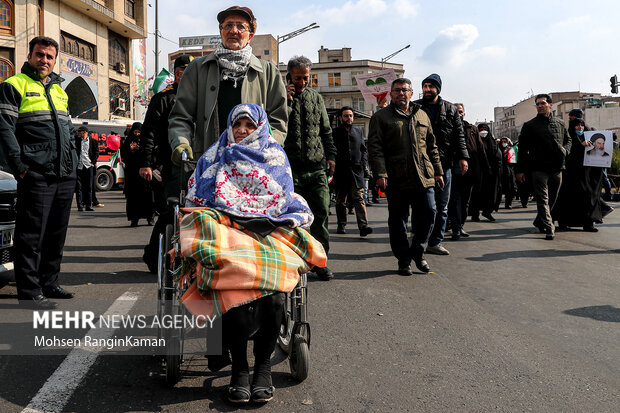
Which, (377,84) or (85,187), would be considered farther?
(377,84)

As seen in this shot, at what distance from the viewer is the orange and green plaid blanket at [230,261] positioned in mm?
2814

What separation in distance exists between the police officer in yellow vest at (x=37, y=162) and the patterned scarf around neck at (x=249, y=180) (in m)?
2.11

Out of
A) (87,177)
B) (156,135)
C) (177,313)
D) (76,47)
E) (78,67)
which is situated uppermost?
(76,47)

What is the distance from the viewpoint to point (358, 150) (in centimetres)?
1070

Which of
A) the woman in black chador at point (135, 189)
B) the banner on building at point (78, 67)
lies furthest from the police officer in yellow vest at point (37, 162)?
the banner on building at point (78, 67)

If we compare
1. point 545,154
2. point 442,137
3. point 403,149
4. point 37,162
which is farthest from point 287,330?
point 545,154

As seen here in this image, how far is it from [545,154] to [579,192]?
168 cm

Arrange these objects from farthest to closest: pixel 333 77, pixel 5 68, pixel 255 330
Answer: pixel 333 77
pixel 5 68
pixel 255 330

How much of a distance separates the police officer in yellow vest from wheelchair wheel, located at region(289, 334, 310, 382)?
255 cm

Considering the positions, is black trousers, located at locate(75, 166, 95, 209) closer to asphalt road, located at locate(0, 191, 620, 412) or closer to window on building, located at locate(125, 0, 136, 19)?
asphalt road, located at locate(0, 191, 620, 412)

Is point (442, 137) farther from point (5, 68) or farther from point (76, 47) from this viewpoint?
point (76, 47)

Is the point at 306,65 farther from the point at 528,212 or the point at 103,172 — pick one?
the point at 103,172

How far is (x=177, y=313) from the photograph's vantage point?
3094 millimetres

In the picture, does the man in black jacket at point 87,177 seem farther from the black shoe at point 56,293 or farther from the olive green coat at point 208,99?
the olive green coat at point 208,99
